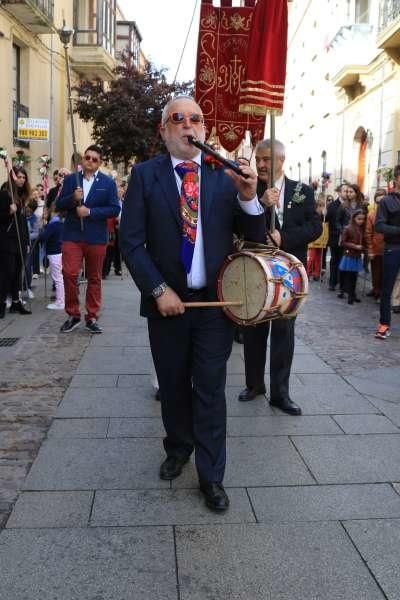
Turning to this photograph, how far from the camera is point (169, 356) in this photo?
3711 mm

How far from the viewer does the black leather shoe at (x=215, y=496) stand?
3.49 metres

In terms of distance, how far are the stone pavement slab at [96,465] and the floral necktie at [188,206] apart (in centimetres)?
126

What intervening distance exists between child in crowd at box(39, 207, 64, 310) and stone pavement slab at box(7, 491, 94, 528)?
21.4 ft

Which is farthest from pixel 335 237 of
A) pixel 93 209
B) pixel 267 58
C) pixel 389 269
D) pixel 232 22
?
pixel 267 58

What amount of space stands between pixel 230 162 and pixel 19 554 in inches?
80.1

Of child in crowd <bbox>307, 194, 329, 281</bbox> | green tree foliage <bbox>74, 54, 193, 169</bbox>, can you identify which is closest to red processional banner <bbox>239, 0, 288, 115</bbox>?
child in crowd <bbox>307, 194, 329, 281</bbox>

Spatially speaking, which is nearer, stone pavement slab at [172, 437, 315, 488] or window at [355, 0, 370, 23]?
stone pavement slab at [172, 437, 315, 488]

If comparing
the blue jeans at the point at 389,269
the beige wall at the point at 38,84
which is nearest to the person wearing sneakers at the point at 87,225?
the blue jeans at the point at 389,269

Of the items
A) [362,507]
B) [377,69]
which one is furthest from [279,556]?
[377,69]

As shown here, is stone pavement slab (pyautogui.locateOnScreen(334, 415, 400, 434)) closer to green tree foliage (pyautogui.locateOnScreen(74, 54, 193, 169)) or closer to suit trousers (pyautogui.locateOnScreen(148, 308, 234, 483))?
suit trousers (pyautogui.locateOnScreen(148, 308, 234, 483))

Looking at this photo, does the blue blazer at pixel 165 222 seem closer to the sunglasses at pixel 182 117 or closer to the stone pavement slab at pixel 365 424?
the sunglasses at pixel 182 117

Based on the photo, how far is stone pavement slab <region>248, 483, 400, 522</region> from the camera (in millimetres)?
3467

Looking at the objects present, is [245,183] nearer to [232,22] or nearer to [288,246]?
[288,246]

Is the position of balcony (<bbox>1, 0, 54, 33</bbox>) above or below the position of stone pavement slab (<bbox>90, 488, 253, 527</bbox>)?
above
